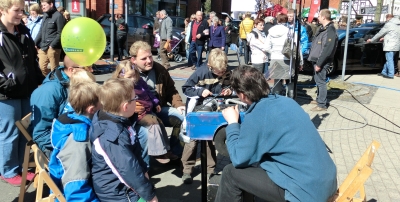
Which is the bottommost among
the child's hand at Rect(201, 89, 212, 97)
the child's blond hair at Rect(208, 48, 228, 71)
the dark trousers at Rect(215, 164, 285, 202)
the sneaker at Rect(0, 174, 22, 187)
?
the sneaker at Rect(0, 174, 22, 187)

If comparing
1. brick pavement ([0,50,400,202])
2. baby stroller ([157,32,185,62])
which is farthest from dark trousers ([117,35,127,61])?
brick pavement ([0,50,400,202])

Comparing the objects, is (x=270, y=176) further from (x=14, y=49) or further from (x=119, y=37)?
(x=119, y=37)

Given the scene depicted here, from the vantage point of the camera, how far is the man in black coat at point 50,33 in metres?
7.68

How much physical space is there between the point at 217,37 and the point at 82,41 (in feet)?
26.6

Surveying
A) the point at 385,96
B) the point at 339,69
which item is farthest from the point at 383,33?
the point at 385,96

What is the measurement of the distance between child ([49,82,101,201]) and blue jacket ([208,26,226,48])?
9.12 m

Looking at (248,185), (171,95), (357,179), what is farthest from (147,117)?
(357,179)

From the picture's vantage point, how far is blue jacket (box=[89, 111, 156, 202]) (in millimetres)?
2510

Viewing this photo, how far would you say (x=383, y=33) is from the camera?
11.3 meters

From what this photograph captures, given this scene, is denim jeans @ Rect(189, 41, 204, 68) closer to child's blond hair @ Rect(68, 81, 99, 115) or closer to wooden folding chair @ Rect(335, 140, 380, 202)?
child's blond hair @ Rect(68, 81, 99, 115)

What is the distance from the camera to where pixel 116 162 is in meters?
2.51

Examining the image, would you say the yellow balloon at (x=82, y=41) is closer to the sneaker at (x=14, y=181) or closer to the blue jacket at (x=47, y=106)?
the blue jacket at (x=47, y=106)

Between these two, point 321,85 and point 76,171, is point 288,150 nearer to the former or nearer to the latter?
point 76,171

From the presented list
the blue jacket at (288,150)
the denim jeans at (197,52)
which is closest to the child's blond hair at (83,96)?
the blue jacket at (288,150)
